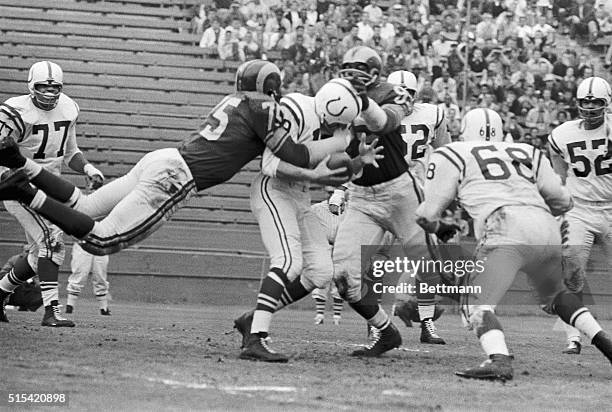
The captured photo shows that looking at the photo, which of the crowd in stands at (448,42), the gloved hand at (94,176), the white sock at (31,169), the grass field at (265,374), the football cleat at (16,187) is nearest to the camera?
the grass field at (265,374)

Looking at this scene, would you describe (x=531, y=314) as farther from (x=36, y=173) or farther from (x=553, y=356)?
(x=36, y=173)

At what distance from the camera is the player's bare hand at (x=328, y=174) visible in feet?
25.0

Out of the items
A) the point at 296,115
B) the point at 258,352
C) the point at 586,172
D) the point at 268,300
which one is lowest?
the point at 258,352

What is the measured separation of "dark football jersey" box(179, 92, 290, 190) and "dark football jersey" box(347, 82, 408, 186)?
3.64ft

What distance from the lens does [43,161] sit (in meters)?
9.81

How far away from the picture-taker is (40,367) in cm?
651

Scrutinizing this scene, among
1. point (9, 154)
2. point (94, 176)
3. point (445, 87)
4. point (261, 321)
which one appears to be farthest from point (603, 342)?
point (445, 87)

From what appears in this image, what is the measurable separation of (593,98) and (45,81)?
15.5 ft

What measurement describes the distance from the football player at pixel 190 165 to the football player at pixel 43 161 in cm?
177

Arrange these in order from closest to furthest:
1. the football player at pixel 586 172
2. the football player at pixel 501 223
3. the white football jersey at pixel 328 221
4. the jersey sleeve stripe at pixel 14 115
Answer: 1. the football player at pixel 501 223
2. the jersey sleeve stripe at pixel 14 115
3. the football player at pixel 586 172
4. the white football jersey at pixel 328 221

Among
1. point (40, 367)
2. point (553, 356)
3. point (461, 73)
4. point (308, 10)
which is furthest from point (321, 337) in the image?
point (308, 10)

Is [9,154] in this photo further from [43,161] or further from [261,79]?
[43,161]

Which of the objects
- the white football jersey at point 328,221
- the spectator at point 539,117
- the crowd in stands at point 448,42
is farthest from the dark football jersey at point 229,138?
the spectator at point 539,117

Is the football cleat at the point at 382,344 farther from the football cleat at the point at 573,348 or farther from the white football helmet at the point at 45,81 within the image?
the white football helmet at the point at 45,81
